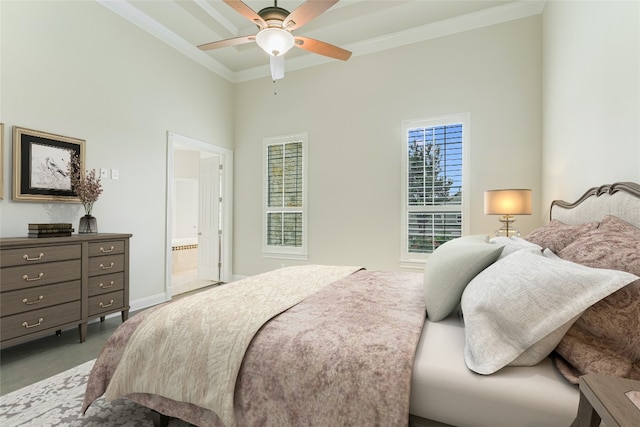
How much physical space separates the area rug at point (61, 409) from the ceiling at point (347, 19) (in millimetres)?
3748

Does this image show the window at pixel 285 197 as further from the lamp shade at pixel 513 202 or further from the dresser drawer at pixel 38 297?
the dresser drawer at pixel 38 297

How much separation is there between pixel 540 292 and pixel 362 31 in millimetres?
4066

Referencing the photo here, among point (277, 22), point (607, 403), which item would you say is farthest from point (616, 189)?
point (277, 22)

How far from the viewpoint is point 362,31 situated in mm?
4094

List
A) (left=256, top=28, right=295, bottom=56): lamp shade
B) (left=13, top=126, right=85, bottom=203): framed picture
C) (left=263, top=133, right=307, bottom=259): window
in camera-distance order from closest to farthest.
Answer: (left=256, top=28, right=295, bottom=56): lamp shade
(left=13, top=126, right=85, bottom=203): framed picture
(left=263, top=133, right=307, bottom=259): window

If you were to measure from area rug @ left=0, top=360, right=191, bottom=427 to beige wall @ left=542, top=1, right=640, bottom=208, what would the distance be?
2.90 metres

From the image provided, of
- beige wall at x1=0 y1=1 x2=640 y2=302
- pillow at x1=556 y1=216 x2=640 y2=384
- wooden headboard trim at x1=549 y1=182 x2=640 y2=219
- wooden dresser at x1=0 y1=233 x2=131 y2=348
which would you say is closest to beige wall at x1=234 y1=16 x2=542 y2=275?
beige wall at x1=0 y1=1 x2=640 y2=302

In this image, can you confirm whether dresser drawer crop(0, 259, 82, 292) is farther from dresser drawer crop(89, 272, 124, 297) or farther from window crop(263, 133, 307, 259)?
window crop(263, 133, 307, 259)

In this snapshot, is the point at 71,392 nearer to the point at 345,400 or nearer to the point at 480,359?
the point at 345,400

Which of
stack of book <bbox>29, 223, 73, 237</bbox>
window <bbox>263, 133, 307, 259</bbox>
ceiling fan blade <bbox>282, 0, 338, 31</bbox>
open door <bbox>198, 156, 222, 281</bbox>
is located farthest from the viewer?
open door <bbox>198, 156, 222, 281</bbox>

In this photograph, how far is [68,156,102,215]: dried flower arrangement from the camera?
304 centimetres

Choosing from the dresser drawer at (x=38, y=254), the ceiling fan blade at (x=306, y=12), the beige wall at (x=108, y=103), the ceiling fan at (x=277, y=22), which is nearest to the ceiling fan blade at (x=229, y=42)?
the ceiling fan at (x=277, y=22)

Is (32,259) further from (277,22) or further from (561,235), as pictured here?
(561,235)

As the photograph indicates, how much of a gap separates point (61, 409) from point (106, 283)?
141cm
